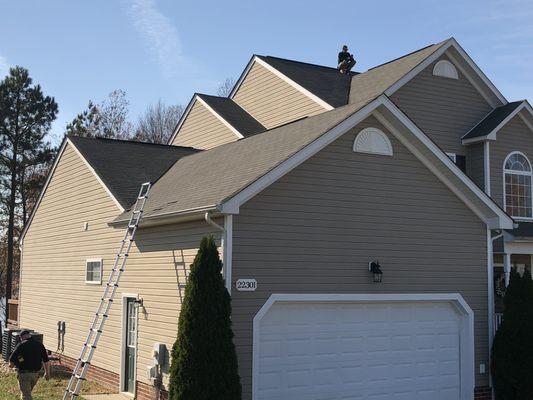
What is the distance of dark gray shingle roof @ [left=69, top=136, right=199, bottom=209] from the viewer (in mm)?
15969

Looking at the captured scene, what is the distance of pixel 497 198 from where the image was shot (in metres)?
18.4

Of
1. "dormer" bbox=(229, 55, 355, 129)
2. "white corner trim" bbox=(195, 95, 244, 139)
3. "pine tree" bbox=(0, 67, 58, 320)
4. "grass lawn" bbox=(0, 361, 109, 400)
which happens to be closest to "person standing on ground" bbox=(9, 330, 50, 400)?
"grass lawn" bbox=(0, 361, 109, 400)

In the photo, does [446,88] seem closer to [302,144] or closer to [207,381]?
[302,144]

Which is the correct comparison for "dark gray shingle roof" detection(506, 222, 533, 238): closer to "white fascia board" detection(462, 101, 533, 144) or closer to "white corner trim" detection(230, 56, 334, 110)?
"white fascia board" detection(462, 101, 533, 144)

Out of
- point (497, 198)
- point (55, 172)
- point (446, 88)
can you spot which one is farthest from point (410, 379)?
point (55, 172)

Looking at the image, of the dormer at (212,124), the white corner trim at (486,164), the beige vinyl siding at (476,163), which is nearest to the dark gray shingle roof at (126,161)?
the dormer at (212,124)

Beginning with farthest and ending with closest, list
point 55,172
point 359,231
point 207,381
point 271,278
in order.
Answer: point 55,172 < point 359,231 < point 271,278 < point 207,381

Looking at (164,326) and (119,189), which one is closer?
(164,326)

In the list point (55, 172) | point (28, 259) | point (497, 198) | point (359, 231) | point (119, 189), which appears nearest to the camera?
point (359, 231)

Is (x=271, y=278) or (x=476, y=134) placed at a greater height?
(x=476, y=134)

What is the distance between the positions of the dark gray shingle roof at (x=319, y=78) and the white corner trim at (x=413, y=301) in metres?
7.46

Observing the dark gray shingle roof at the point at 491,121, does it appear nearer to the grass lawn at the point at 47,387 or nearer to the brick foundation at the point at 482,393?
the brick foundation at the point at 482,393

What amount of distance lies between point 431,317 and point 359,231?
263 cm

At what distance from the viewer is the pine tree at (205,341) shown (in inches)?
410
